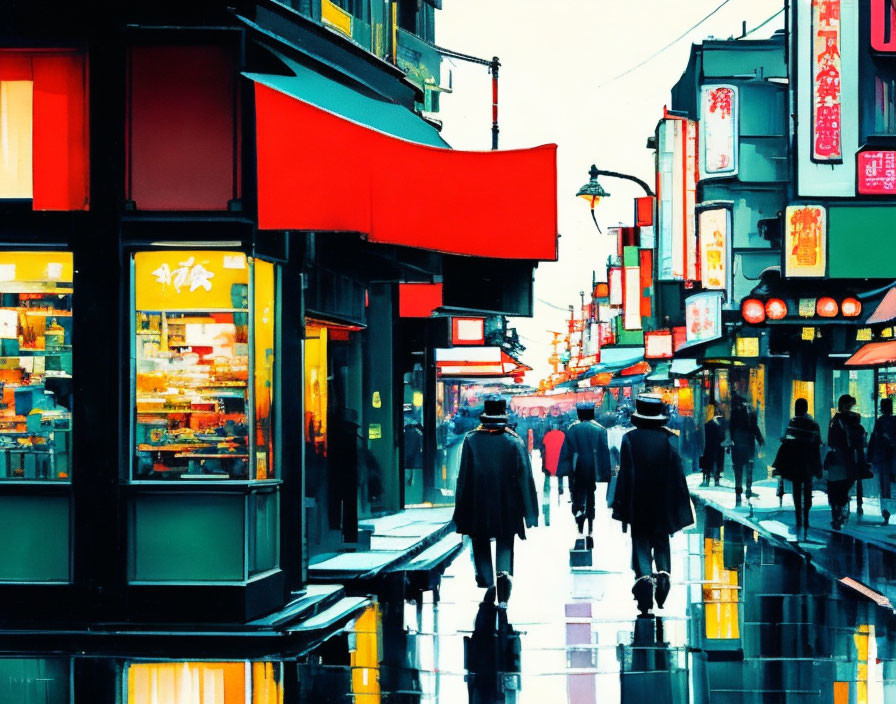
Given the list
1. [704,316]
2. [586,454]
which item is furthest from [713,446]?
[586,454]

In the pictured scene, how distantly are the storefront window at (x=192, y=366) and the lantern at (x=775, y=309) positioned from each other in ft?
57.2

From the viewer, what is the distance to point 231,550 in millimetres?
12039

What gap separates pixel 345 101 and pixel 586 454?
25.0 feet

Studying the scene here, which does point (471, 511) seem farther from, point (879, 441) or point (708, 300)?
point (708, 300)

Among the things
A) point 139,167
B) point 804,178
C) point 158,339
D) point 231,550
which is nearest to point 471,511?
point 231,550

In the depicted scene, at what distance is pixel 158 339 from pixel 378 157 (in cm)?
262

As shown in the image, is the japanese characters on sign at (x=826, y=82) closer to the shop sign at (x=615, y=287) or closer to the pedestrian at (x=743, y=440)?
the pedestrian at (x=743, y=440)

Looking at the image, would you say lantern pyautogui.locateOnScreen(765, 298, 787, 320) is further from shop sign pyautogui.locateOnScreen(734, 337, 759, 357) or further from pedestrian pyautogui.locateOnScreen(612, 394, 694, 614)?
pedestrian pyautogui.locateOnScreen(612, 394, 694, 614)

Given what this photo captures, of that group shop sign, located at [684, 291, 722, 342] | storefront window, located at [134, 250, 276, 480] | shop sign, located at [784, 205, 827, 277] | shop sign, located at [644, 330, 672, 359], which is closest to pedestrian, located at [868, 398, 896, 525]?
shop sign, located at [784, 205, 827, 277]

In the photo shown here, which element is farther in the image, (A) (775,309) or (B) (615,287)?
(B) (615,287)

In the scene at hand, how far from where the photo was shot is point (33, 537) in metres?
12.2

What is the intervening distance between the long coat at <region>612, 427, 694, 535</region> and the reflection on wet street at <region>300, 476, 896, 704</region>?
0.88 m

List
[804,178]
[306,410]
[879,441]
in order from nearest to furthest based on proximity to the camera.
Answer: [306,410]
[879,441]
[804,178]

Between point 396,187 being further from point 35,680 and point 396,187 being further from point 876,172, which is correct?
point 876,172
